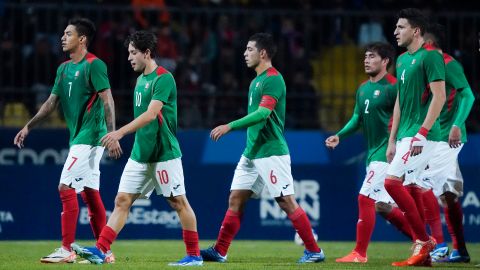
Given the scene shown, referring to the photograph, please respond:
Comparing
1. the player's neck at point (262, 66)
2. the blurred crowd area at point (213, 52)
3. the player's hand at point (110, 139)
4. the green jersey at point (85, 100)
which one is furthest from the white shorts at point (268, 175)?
the blurred crowd area at point (213, 52)

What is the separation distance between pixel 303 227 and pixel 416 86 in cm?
202

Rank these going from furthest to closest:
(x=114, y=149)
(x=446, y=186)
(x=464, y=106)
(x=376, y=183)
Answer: (x=446, y=186) < (x=376, y=183) < (x=464, y=106) < (x=114, y=149)

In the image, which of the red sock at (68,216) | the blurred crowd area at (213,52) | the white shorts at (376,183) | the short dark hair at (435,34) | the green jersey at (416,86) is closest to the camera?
the green jersey at (416,86)

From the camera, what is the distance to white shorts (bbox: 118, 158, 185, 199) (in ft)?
37.2

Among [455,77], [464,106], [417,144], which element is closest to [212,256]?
[417,144]

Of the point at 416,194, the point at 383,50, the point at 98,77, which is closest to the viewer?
the point at 98,77

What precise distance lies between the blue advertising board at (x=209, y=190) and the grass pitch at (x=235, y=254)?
63 cm

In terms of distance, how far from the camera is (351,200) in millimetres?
17531

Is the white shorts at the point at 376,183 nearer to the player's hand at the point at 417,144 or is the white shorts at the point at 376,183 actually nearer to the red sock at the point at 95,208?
the player's hand at the point at 417,144

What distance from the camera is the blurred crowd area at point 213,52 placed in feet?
57.6

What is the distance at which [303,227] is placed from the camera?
40.1 ft

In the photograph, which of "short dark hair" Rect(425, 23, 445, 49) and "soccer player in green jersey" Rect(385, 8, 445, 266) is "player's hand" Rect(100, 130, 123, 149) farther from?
"short dark hair" Rect(425, 23, 445, 49)

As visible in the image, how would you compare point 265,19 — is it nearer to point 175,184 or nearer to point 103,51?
point 103,51

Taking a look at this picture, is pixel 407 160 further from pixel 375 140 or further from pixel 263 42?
pixel 263 42
